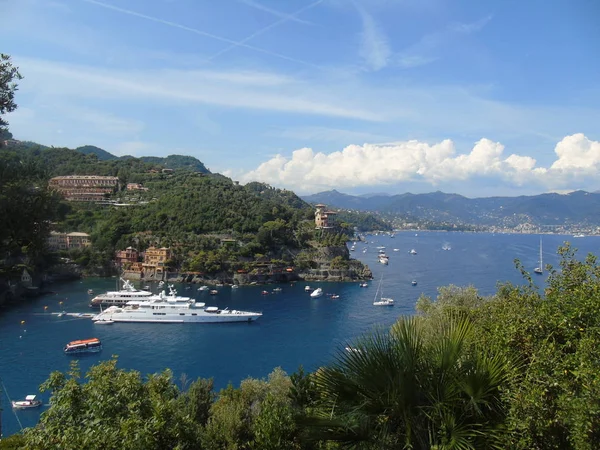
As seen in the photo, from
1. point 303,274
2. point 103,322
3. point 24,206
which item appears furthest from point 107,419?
point 303,274

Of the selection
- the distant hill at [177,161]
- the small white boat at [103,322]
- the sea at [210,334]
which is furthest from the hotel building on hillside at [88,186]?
the distant hill at [177,161]

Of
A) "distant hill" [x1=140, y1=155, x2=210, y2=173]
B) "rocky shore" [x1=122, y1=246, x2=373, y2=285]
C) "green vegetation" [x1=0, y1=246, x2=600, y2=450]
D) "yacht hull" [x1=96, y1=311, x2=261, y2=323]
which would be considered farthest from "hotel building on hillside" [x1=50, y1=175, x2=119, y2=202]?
"distant hill" [x1=140, y1=155, x2=210, y2=173]

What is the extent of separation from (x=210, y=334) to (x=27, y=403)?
11.7m

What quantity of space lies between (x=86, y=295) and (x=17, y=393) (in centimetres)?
1973

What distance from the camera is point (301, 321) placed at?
95.4 ft

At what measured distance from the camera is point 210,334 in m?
26.5

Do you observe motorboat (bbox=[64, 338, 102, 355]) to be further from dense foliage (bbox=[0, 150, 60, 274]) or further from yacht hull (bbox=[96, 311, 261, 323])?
dense foliage (bbox=[0, 150, 60, 274])

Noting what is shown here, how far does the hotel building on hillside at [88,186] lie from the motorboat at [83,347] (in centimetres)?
4448

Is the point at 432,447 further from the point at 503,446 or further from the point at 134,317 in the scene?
the point at 134,317

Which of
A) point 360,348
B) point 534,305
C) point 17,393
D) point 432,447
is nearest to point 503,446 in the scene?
point 432,447

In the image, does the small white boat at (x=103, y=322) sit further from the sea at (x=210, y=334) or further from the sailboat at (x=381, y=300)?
the sailboat at (x=381, y=300)

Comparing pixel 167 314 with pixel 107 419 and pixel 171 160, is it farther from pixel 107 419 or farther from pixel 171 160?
pixel 171 160

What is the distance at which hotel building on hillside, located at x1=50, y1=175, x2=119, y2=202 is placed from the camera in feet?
203

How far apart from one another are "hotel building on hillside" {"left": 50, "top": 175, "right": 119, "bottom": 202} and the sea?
23.8 meters
